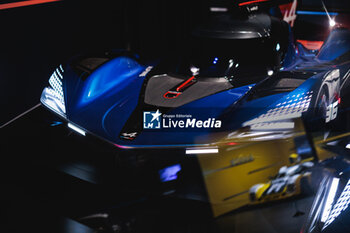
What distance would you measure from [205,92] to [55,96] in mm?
886

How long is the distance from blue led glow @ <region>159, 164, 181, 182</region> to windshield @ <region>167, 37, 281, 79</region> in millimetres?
853

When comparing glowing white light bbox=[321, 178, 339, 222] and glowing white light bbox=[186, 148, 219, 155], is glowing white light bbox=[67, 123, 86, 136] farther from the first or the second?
glowing white light bbox=[321, 178, 339, 222]

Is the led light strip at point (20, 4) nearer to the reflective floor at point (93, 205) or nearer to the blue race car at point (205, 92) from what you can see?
the blue race car at point (205, 92)

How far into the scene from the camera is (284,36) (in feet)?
9.02

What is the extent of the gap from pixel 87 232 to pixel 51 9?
2203 millimetres

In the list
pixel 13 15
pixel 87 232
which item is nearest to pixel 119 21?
pixel 13 15

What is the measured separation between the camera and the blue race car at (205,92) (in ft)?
5.79

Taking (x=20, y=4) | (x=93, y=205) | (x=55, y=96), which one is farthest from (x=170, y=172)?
(x=20, y=4)

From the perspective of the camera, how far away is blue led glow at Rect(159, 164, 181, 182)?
1.74m

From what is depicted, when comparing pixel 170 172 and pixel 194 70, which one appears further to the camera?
pixel 194 70

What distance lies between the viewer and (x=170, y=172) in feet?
5.73

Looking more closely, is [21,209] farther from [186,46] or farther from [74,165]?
[186,46]

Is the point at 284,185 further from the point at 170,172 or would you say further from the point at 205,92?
the point at 205,92

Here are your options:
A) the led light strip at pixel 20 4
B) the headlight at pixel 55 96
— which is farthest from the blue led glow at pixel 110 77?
the led light strip at pixel 20 4
